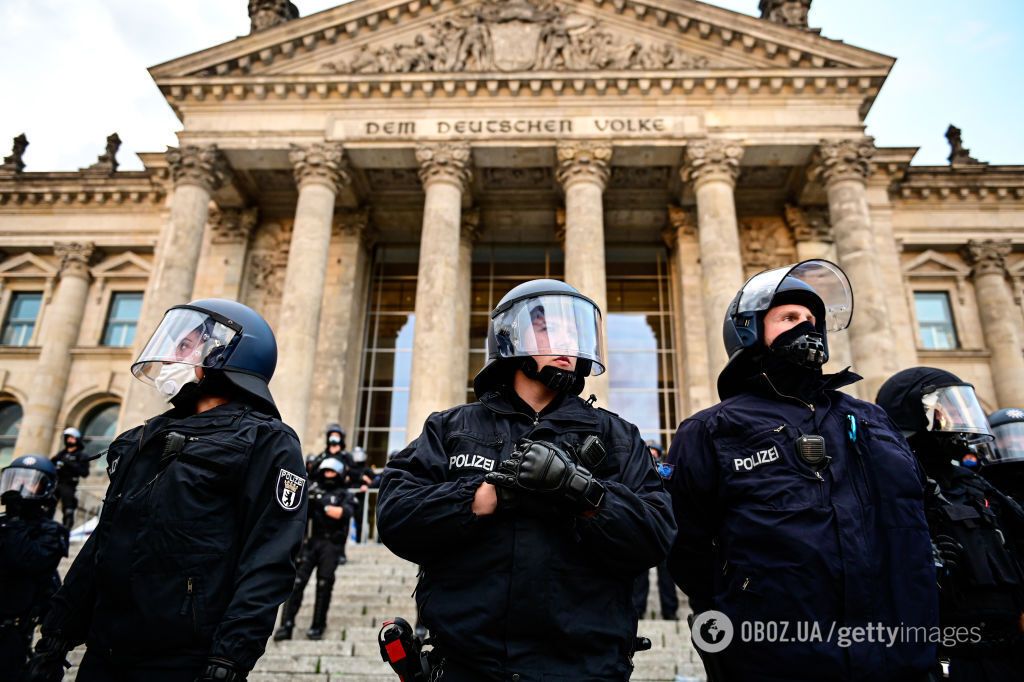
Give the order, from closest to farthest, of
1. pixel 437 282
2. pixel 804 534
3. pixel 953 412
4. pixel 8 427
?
pixel 804 534 < pixel 953 412 < pixel 437 282 < pixel 8 427

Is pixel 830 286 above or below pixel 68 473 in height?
below

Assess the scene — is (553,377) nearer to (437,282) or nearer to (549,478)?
(549,478)

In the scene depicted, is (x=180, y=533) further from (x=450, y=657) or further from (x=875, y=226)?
(x=875, y=226)

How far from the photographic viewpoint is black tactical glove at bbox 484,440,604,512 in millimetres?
2156

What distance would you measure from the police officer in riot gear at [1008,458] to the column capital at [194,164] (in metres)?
18.1

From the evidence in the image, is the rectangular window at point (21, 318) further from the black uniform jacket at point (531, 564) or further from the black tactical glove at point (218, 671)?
the black uniform jacket at point (531, 564)

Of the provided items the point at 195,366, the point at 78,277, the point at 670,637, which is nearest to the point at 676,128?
the point at 670,637

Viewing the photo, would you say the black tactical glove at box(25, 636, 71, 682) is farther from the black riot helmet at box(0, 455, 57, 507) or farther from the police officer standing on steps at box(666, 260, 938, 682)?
the black riot helmet at box(0, 455, 57, 507)

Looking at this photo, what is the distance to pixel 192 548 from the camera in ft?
9.24

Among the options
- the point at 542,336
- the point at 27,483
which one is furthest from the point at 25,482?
the point at 542,336

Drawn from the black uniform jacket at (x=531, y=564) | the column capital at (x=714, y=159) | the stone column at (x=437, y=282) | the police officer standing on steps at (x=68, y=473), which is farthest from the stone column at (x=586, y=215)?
the black uniform jacket at (x=531, y=564)

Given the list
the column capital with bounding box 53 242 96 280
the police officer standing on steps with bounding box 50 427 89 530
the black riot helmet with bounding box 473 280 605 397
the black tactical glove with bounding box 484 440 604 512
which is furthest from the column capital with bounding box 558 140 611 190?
the column capital with bounding box 53 242 96 280

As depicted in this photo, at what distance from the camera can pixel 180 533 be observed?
283 centimetres

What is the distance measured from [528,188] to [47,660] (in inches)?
717
